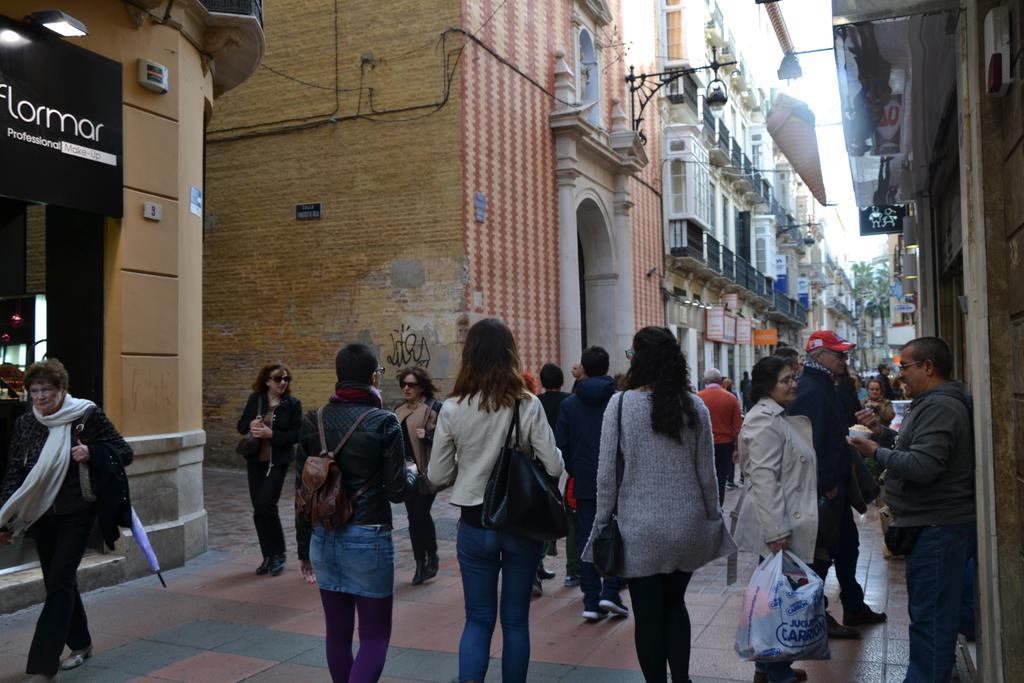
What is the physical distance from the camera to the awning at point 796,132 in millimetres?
8055

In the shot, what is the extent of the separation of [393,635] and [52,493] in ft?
7.62

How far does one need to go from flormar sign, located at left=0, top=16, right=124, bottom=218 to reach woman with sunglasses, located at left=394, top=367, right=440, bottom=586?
2.94 metres

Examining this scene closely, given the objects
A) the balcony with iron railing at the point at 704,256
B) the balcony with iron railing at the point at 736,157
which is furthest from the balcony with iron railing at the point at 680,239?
the balcony with iron railing at the point at 736,157

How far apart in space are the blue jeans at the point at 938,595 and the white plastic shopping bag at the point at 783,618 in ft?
1.36

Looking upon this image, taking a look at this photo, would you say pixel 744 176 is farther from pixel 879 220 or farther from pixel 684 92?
pixel 879 220

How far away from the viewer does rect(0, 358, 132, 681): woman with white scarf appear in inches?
190

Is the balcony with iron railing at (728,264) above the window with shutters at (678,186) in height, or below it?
below

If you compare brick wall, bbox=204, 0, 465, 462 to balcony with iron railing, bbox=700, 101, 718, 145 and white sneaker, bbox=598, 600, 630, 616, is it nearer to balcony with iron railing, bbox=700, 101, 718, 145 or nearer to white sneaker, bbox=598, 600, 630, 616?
white sneaker, bbox=598, 600, 630, 616

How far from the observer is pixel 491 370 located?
4.24 meters

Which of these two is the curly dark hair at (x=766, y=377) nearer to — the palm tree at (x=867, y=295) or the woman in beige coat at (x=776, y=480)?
the woman in beige coat at (x=776, y=480)

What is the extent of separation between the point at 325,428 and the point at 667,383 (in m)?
1.61

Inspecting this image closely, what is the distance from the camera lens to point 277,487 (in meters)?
7.76

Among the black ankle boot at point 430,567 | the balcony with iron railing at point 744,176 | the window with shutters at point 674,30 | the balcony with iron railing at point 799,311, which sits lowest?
the black ankle boot at point 430,567

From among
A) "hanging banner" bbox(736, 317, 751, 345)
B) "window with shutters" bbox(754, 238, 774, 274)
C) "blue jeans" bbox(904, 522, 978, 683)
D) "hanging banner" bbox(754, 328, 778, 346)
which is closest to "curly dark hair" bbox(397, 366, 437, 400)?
"blue jeans" bbox(904, 522, 978, 683)
